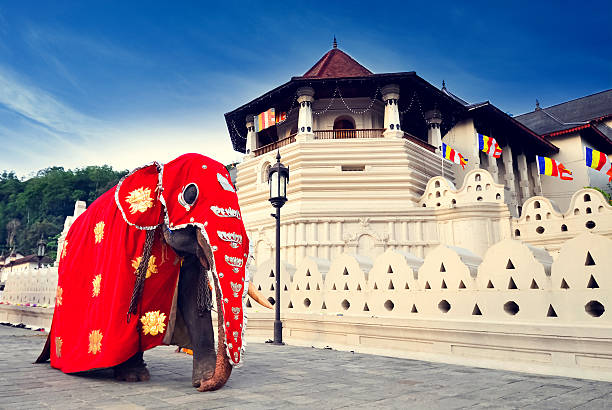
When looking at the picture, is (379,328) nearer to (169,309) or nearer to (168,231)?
(169,309)

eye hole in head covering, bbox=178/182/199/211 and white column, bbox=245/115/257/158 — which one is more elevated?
white column, bbox=245/115/257/158

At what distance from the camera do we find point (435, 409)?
325 cm

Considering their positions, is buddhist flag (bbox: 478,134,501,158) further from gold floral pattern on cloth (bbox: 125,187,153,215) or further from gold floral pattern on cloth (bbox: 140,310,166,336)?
gold floral pattern on cloth (bbox: 140,310,166,336)

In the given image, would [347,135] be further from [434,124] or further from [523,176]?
[523,176]

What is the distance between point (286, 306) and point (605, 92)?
40149 millimetres

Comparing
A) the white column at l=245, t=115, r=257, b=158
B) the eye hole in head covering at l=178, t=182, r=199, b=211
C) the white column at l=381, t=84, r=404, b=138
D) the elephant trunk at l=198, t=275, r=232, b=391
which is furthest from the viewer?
the white column at l=245, t=115, r=257, b=158

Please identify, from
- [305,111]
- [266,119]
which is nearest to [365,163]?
[305,111]

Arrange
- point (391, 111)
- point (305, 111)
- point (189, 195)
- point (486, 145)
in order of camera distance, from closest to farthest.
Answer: point (189, 195)
point (391, 111)
point (305, 111)
point (486, 145)

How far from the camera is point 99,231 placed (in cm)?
540

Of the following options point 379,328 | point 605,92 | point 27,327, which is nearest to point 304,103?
point 27,327

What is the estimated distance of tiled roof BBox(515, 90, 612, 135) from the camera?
32281 mm

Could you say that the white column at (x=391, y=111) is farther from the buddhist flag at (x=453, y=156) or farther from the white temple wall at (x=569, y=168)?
the white temple wall at (x=569, y=168)

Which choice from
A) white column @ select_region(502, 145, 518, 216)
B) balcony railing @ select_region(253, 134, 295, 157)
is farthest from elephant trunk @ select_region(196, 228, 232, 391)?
white column @ select_region(502, 145, 518, 216)

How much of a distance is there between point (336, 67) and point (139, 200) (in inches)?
850
